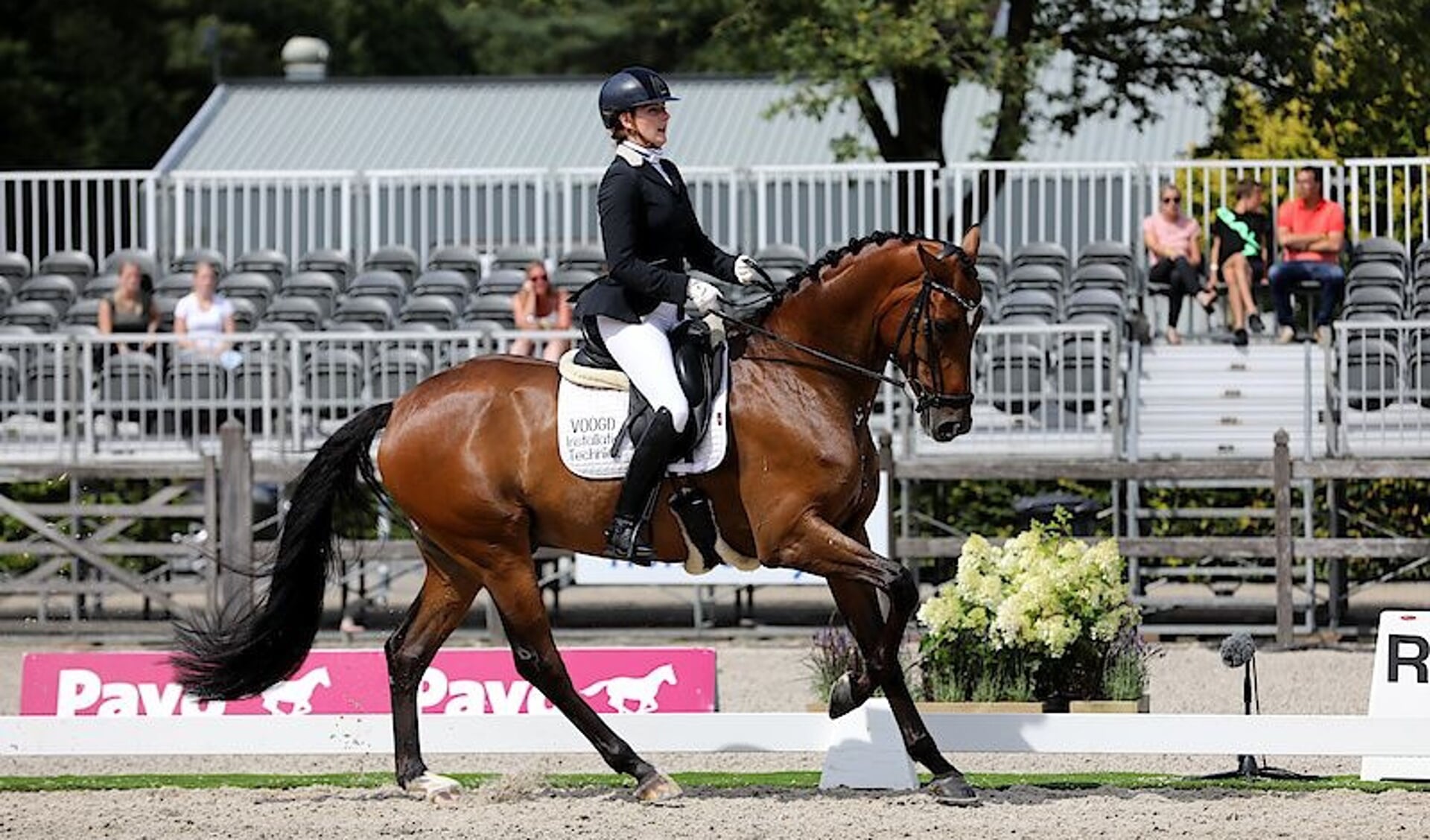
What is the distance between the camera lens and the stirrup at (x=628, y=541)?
936 centimetres

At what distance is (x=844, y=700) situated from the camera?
9188mm

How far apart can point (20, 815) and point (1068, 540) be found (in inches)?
188

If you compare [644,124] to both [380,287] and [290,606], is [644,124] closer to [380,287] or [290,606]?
[290,606]

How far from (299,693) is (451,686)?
701mm

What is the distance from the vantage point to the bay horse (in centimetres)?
916

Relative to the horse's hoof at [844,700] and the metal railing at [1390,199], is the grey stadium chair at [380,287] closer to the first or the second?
the metal railing at [1390,199]

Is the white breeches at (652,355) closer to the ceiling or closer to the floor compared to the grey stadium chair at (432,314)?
closer to the floor

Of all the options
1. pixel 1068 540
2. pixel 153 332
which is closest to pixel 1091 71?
pixel 153 332

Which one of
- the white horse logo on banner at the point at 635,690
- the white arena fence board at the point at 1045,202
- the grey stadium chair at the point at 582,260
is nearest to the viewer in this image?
the white horse logo on banner at the point at 635,690

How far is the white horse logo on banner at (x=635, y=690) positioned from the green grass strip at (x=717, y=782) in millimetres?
847

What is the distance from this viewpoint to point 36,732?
9.90 meters

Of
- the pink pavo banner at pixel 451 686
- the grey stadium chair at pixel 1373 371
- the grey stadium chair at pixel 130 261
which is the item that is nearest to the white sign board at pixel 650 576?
the grey stadium chair at pixel 1373 371

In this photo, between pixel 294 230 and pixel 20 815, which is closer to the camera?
pixel 20 815

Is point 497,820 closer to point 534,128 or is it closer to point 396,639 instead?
point 396,639
